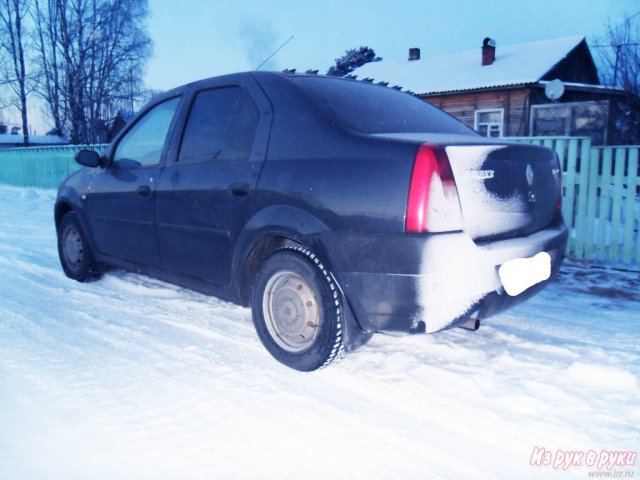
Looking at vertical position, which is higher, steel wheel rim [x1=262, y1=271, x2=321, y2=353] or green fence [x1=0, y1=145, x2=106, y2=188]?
green fence [x1=0, y1=145, x2=106, y2=188]

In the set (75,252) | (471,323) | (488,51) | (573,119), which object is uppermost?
(488,51)

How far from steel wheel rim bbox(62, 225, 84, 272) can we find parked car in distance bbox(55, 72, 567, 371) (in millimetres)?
1203

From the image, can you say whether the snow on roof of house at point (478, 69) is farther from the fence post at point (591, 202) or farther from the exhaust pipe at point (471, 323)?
the exhaust pipe at point (471, 323)

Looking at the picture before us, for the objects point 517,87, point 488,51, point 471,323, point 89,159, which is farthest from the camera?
point 488,51

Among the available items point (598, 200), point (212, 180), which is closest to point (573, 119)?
point (598, 200)

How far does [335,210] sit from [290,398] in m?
0.95

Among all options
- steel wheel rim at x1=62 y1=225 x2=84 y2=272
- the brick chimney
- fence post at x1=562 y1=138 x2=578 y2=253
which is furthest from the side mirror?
the brick chimney

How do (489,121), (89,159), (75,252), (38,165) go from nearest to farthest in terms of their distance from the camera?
1. (89,159)
2. (75,252)
3. (38,165)
4. (489,121)

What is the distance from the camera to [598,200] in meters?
6.21

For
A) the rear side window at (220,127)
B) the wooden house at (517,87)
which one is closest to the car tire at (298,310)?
the rear side window at (220,127)

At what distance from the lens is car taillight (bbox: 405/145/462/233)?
2420mm

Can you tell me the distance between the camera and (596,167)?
19.4 ft

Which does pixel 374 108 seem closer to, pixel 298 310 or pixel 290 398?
pixel 298 310

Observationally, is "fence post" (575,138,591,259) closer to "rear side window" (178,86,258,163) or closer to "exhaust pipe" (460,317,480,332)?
"exhaust pipe" (460,317,480,332)
